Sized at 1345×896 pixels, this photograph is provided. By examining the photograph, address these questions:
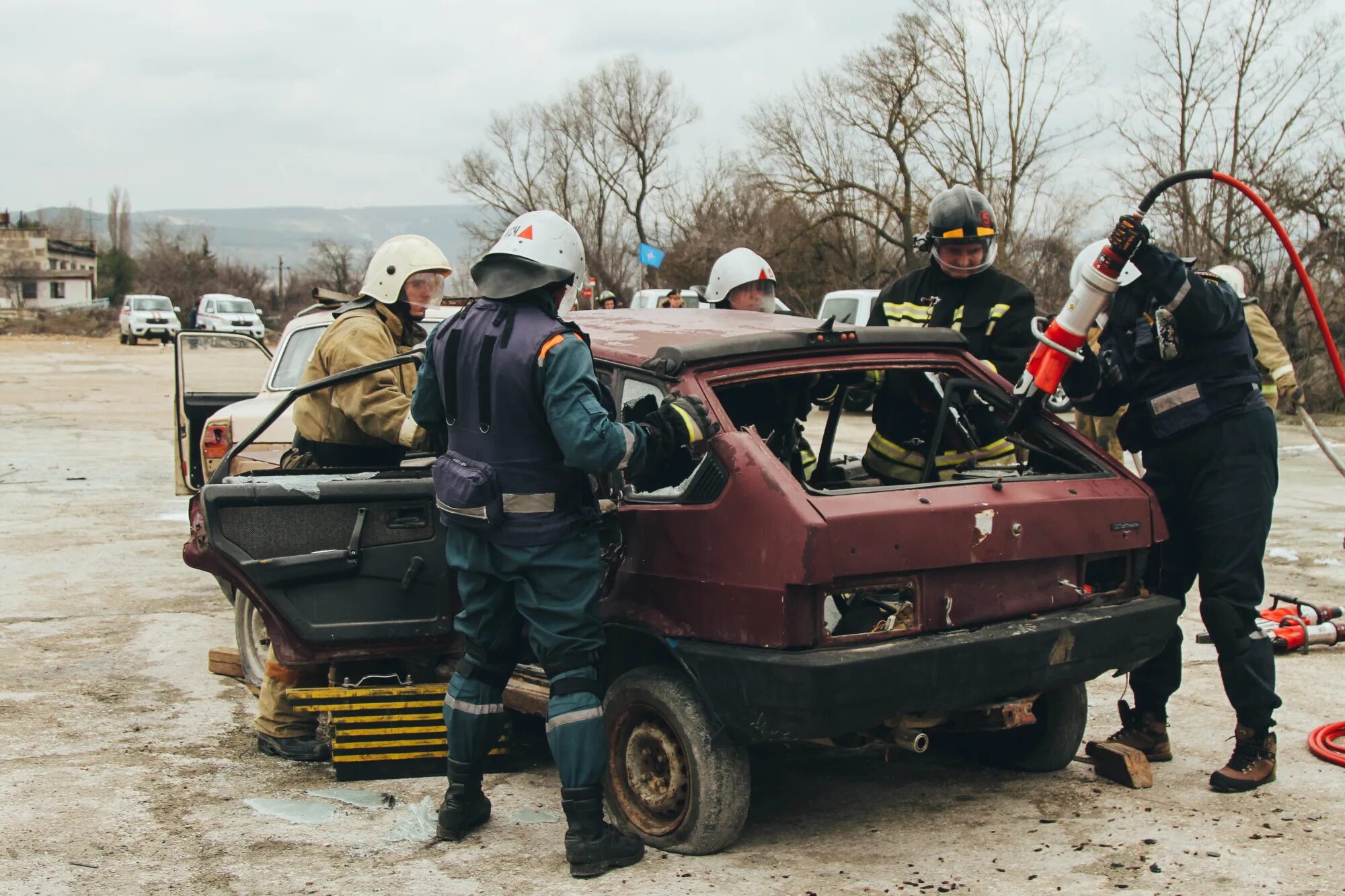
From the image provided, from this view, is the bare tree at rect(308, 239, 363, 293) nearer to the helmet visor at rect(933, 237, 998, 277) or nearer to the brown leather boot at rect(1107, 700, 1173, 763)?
the helmet visor at rect(933, 237, 998, 277)

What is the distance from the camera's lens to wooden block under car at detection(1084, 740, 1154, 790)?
434cm

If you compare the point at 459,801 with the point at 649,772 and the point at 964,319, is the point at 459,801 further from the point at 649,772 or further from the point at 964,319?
the point at 964,319

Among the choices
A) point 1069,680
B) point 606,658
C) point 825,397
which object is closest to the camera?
point 1069,680

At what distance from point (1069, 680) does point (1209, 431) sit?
1110 mm

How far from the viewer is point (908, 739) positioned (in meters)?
3.77

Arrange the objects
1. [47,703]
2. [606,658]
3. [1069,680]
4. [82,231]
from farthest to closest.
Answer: [82,231], [47,703], [606,658], [1069,680]

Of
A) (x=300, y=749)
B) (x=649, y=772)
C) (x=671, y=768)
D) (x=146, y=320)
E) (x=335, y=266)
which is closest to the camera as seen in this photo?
(x=671, y=768)

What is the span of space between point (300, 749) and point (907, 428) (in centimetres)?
261

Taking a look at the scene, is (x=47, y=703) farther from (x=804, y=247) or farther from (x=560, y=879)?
(x=804, y=247)

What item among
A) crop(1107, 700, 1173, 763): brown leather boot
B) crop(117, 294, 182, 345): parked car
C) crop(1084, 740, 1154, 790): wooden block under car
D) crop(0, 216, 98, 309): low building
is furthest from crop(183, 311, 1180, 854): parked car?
crop(0, 216, 98, 309): low building

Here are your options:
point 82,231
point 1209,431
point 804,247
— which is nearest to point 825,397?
point 1209,431

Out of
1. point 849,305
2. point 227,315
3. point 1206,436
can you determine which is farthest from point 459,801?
point 227,315

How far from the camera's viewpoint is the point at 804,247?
112 ft

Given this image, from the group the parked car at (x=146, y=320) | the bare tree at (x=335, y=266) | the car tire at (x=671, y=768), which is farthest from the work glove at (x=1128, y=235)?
the bare tree at (x=335, y=266)
